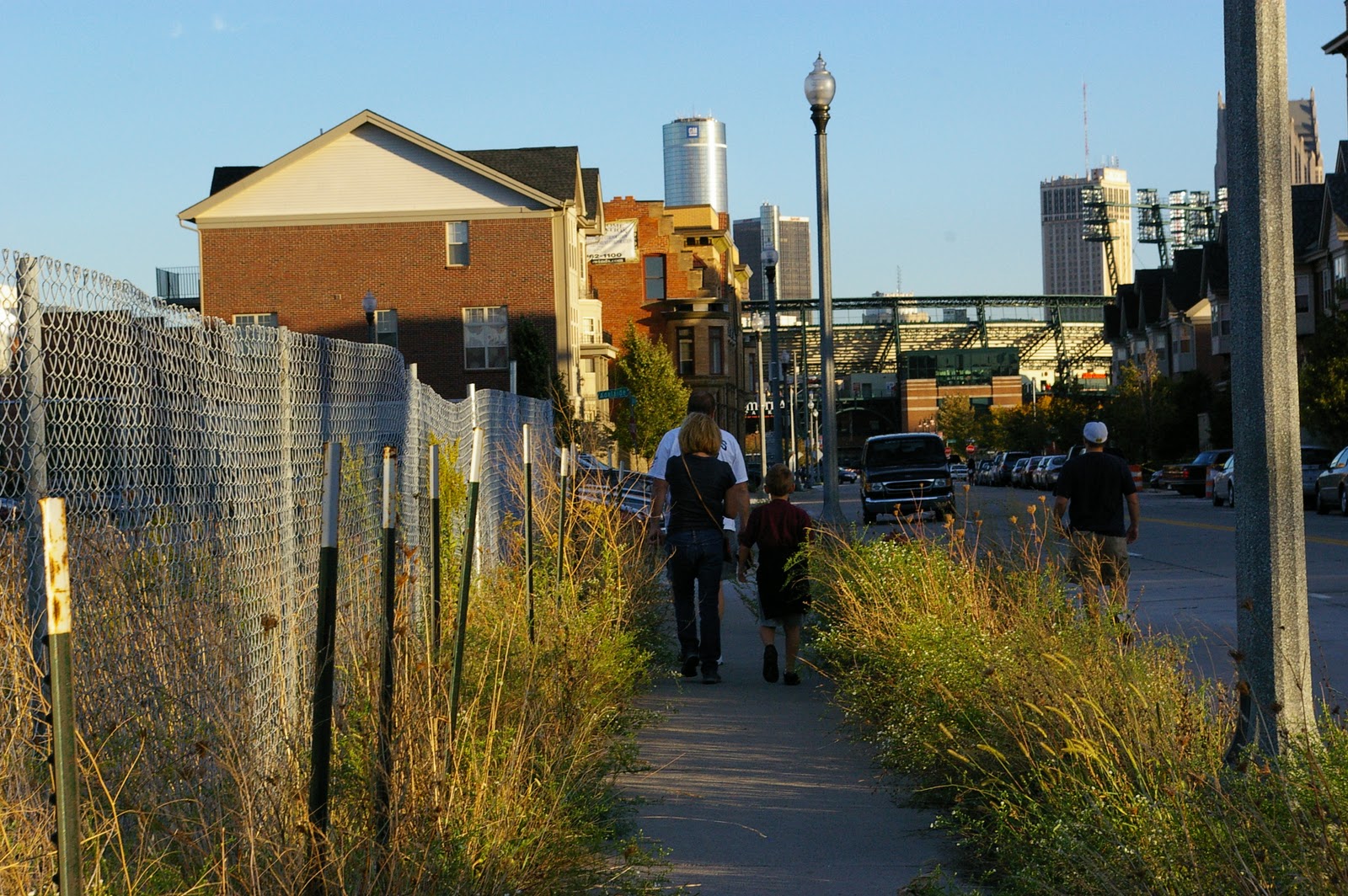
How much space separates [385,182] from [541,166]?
5.30m

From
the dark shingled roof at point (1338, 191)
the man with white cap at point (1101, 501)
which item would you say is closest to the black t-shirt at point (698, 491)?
the man with white cap at point (1101, 501)

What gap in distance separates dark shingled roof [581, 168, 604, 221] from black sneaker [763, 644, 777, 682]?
1908 inches

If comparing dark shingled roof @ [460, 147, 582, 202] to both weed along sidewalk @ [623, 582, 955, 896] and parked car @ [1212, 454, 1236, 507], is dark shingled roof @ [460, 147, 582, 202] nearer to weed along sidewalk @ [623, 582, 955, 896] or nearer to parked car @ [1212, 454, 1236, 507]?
parked car @ [1212, 454, 1236, 507]

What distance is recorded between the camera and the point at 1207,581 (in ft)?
58.3

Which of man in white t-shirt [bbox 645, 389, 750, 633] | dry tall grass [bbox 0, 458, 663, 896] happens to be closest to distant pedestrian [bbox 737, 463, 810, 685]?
man in white t-shirt [bbox 645, 389, 750, 633]

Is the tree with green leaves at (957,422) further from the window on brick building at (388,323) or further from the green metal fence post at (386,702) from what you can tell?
the green metal fence post at (386,702)

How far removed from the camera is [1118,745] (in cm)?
554

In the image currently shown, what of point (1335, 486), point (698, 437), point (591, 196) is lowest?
point (1335, 486)

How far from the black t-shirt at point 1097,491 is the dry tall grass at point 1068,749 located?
102 inches

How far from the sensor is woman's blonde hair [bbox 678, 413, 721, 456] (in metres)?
10.8

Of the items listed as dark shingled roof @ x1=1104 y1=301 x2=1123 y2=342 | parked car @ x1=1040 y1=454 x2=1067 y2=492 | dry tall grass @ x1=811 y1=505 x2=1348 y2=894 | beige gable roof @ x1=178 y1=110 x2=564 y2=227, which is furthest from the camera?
dark shingled roof @ x1=1104 y1=301 x2=1123 y2=342

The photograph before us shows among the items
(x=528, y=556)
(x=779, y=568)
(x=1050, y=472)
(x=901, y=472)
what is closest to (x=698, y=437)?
(x=779, y=568)

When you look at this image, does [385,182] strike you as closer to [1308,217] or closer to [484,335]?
[484,335]

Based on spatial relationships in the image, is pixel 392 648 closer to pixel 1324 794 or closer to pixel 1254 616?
pixel 1324 794
